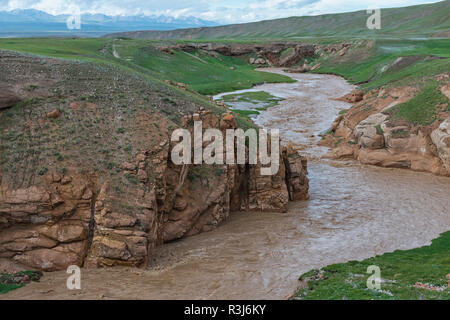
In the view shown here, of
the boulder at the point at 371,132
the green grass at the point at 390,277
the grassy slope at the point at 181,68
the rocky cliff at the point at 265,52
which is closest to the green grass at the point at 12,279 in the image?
the green grass at the point at 390,277

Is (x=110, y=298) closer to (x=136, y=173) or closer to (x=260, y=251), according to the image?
(x=136, y=173)

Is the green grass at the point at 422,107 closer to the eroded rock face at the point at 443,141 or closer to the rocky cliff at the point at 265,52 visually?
the eroded rock face at the point at 443,141

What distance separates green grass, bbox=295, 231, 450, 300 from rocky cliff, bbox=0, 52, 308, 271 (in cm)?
718

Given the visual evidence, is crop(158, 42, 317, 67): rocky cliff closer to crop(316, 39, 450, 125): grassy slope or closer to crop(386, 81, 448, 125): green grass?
crop(316, 39, 450, 125): grassy slope

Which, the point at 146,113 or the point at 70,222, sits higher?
the point at 146,113

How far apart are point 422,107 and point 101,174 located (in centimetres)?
2888

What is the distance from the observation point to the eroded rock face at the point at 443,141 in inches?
1218

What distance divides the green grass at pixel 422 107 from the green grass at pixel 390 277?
718 inches

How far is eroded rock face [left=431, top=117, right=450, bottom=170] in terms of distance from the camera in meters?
30.9

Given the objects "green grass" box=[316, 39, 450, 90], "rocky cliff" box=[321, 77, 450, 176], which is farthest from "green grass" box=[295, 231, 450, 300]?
"green grass" box=[316, 39, 450, 90]
